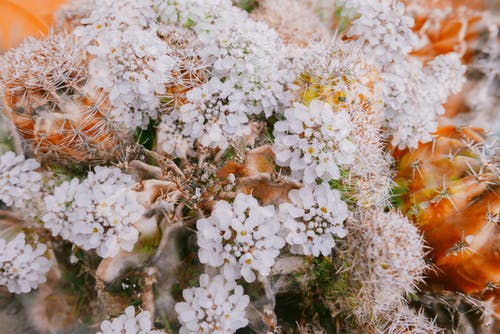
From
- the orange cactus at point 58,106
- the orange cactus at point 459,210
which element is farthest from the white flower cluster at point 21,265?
the orange cactus at point 459,210

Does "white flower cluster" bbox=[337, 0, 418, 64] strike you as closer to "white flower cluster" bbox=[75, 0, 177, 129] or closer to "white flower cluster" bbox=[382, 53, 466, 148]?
"white flower cluster" bbox=[382, 53, 466, 148]

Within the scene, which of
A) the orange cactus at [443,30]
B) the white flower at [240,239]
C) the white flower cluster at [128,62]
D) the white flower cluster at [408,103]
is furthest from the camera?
the orange cactus at [443,30]

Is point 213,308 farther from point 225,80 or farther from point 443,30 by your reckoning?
point 443,30

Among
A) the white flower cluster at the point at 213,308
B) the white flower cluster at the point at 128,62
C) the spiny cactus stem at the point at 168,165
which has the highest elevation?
the white flower cluster at the point at 128,62

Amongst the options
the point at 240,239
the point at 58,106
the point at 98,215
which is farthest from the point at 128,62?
the point at 240,239

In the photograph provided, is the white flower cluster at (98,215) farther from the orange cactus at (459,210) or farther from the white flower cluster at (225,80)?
the orange cactus at (459,210)

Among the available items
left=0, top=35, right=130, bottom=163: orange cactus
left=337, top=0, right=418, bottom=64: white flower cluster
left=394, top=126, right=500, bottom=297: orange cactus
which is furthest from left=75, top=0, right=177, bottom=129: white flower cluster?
left=394, top=126, right=500, bottom=297: orange cactus

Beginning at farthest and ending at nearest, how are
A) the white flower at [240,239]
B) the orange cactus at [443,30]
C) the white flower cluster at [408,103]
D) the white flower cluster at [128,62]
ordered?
the orange cactus at [443,30] → the white flower cluster at [408,103] → the white flower cluster at [128,62] → the white flower at [240,239]
